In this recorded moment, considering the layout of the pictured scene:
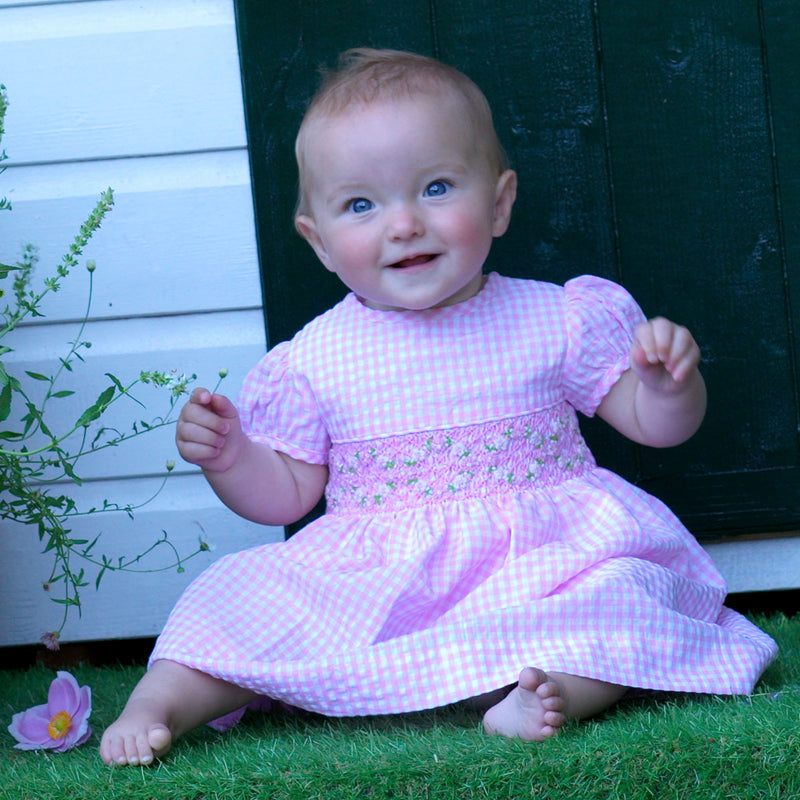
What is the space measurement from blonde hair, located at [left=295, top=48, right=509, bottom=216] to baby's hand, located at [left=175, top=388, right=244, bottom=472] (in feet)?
1.34

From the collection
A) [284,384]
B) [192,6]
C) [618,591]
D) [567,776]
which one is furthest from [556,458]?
[192,6]

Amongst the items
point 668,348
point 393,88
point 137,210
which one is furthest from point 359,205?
point 137,210

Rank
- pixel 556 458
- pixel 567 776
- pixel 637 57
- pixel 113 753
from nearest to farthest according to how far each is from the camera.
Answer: pixel 567 776, pixel 113 753, pixel 556 458, pixel 637 57

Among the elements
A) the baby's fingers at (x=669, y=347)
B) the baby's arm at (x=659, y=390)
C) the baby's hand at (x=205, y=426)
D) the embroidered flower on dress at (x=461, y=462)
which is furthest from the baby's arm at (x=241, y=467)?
the baby's fingers at (x=669, y=347)

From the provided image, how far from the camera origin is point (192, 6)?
7.42 feet

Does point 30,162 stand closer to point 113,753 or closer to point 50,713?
point 50,713

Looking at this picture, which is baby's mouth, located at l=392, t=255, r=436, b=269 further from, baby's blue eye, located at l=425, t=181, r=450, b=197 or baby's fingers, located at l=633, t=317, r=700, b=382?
baby's fingers, located at l=633, t=317, r=700, b=382

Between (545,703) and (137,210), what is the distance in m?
1.36

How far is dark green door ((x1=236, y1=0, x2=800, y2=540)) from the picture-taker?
2.23 metres

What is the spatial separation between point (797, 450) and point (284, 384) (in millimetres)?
1045

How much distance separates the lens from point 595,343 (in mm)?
1877

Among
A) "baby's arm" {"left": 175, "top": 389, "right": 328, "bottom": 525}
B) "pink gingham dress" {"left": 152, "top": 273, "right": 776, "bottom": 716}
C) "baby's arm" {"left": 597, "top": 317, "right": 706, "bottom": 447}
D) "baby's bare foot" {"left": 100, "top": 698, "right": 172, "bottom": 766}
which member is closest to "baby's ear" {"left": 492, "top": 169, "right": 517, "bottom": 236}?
"pink gingham dress" {"left": 152, "top": 273, "right": 776, "bottom": 716}

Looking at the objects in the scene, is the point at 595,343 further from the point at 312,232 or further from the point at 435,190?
the point at 312,232

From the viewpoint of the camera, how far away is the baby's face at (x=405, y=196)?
1.76 m
